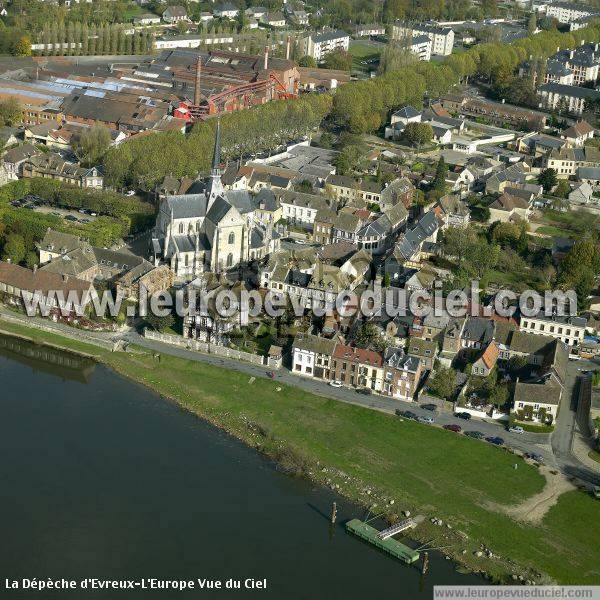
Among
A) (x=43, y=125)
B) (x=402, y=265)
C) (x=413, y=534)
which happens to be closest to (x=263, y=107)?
(x=43, y=125)

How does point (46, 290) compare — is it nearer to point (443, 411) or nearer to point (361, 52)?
point (443, 411)

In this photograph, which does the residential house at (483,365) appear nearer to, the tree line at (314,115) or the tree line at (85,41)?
the tree line at (314,115)

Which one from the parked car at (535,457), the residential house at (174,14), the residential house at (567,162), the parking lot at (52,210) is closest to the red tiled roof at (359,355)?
the parked car at (535,457)

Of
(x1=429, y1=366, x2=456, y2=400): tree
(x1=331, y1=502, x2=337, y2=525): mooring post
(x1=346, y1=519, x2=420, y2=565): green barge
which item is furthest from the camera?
(x1=429, y1=366, x2=456, y2=400): tree

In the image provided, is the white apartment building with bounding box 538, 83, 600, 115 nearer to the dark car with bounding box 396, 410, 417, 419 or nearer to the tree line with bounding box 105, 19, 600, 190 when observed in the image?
the tree line with bounding box 105, 19, 600, 190

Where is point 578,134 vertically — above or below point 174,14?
below

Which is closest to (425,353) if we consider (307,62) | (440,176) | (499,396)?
(499,396)

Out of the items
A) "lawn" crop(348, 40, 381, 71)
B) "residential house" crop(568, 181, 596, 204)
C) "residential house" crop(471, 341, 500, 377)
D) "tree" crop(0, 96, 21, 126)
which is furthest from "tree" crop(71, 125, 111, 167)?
"lawn" crop(348, 40, 381, 71)
